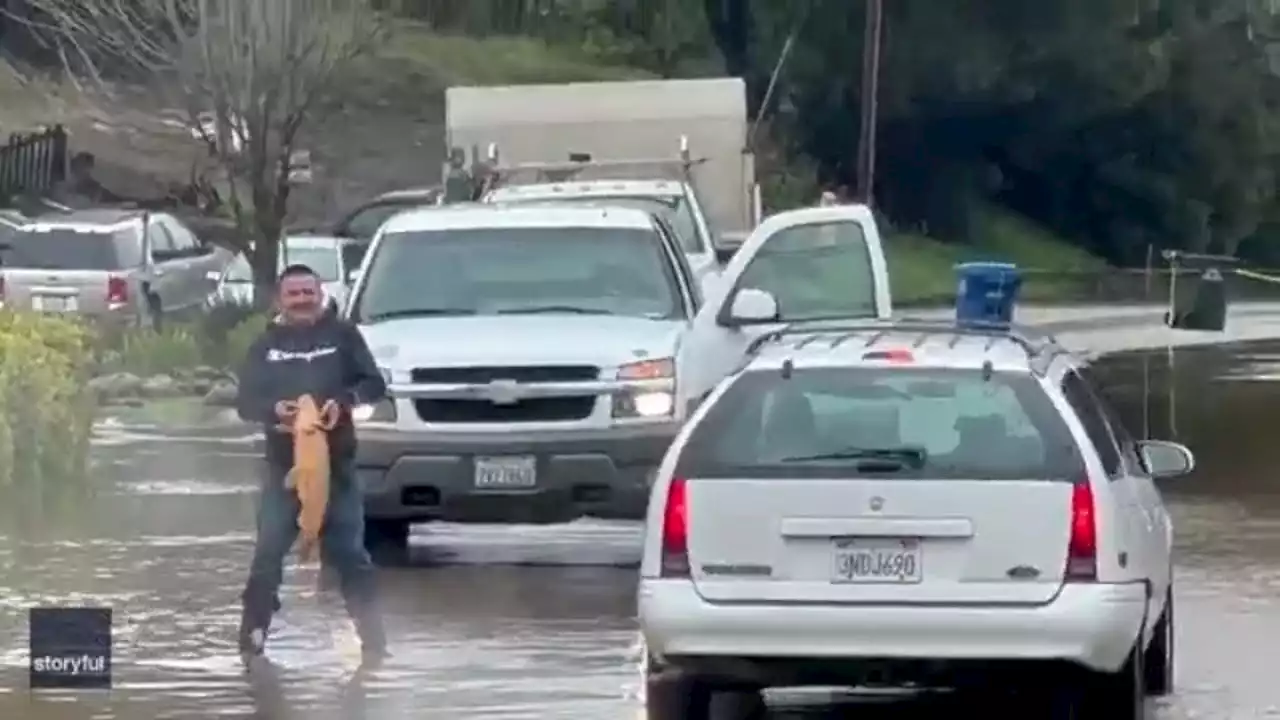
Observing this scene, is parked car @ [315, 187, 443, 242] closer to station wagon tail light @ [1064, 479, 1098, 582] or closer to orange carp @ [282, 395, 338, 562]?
orange carp @ [282, 395, 338, 562]

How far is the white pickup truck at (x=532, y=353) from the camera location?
15430 millimetres

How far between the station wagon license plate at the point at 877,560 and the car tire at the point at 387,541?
6208 mm

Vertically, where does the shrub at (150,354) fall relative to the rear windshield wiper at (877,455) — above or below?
below

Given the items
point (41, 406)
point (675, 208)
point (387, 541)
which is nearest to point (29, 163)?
point (675, 208)

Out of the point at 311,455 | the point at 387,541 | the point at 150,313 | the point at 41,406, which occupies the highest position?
the point at 311,455

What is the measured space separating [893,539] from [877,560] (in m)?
0.10

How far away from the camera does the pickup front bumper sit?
1539 centimetres

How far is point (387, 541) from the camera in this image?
54.1 ft

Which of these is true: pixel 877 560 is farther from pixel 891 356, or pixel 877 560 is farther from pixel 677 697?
pixel 677 697

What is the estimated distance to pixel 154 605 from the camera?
1427 centimetres

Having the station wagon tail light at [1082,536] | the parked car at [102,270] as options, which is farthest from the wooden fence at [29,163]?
the station wagon tail light at [1082,536]

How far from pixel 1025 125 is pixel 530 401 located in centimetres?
5164

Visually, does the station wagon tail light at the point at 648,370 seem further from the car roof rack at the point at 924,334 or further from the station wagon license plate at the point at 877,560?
the station wagon license plate at the point at 877,560

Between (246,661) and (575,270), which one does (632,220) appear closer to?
(575,270)
